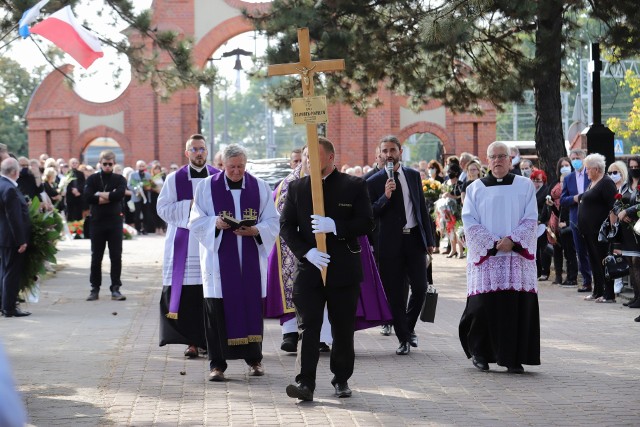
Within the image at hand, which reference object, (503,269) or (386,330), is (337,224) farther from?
(386,330)

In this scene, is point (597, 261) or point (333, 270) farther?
point (597, 261)

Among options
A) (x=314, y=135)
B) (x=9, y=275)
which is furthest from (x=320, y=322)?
(x=9, y=275)

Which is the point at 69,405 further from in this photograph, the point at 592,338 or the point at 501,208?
the point at 592,338

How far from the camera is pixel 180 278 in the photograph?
33.1 ft

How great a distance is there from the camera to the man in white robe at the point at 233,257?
9078 millimetres

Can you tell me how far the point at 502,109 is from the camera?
2439cm

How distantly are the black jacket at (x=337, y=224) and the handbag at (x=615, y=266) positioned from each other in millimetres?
7499

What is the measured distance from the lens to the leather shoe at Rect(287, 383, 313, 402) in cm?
781

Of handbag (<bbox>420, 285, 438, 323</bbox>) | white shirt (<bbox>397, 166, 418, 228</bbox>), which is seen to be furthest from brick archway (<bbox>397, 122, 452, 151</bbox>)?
handbag (<bbox>420, 285, 438, 323</bbox>)

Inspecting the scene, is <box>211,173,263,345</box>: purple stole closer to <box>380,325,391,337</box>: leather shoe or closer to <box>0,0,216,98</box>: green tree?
<box>380,325,391,337</box>: leather shoe

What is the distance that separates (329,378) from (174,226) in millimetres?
2292

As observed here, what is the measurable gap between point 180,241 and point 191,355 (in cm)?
110

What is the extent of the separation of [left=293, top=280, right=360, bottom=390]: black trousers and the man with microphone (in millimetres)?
2474

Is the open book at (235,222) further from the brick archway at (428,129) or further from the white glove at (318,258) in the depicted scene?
the brick archway at (428,129)
